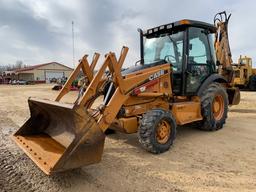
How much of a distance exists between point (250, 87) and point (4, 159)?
18.7 meters

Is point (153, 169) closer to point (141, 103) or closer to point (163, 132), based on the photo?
point (163, 132)

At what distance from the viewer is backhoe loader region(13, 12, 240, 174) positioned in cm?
350

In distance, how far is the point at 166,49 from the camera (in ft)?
19.2

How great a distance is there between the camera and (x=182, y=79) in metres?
5.57

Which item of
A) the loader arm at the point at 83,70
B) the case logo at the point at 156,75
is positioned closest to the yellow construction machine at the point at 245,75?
the case logo at the point at 156,75

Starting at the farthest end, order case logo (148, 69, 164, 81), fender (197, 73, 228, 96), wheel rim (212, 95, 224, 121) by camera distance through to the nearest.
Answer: wheel rim (212, 95, 224, 121) → fender (197, 73, 228, 96) → case logo (148, 69, 164, 81)

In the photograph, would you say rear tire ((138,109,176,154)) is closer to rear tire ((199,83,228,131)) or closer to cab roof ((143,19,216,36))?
rear tire ((199,83,228,131))

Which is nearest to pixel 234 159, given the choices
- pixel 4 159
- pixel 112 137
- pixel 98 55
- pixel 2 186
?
pixel 112 137

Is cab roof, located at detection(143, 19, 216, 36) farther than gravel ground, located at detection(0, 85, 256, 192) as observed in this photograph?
Yes

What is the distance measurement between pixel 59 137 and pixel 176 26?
3301 mm

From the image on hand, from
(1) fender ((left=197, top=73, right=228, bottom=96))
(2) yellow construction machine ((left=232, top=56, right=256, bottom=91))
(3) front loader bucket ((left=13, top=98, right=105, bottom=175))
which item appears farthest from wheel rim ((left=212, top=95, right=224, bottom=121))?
(2) yellow construction machine ((left=232, top=56, right=256, bottom=91))

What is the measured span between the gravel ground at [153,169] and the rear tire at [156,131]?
162 millimetres

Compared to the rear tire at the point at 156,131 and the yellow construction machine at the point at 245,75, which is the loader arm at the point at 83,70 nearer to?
the rear tire at the point at 156,131

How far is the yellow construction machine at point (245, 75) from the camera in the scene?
18.9 m
